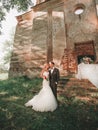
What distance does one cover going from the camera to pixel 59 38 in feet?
45.9

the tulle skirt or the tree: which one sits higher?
the tree

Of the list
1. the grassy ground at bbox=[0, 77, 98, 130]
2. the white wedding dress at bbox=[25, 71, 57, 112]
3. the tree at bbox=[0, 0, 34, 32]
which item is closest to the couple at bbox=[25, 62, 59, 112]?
the white wedding dress at bbox=[25, 71, 57, 112]

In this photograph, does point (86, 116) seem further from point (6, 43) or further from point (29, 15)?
point (6, 43)

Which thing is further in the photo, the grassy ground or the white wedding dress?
the white wedding dress

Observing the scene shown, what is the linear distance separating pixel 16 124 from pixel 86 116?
2505mm

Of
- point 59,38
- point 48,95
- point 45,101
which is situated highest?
point 59,38

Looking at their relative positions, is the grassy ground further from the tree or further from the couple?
the tree

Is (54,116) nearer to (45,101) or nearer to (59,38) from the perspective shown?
(45,101)

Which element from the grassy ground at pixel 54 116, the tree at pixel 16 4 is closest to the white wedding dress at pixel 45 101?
the grassy ground at pixel 54 116

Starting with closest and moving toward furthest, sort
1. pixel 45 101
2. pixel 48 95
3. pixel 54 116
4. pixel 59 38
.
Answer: pixel 54 116 → pixel 45 101 → pixel 48 95 → pixel 59 38

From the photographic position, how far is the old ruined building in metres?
13.1

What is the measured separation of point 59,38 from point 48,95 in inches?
331

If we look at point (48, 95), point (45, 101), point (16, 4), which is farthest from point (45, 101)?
point (16, 4)

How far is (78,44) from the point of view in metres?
13.5
